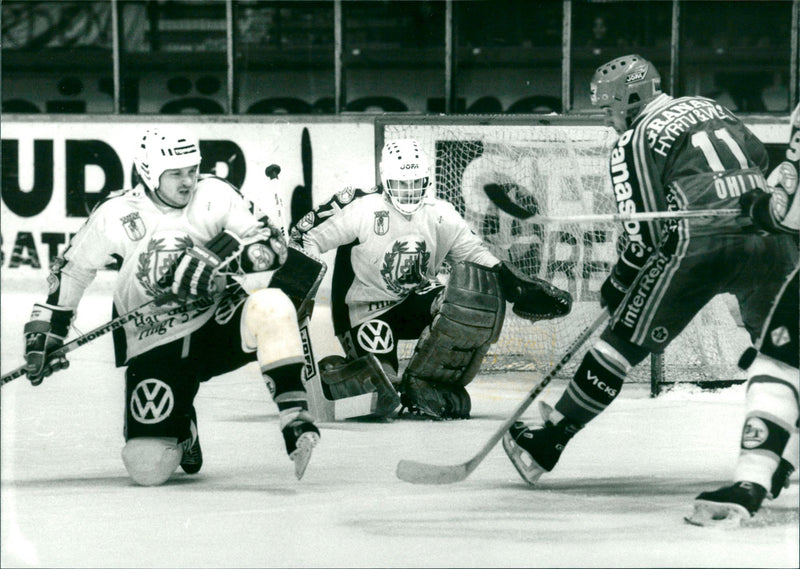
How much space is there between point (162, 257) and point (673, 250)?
4.06 feet

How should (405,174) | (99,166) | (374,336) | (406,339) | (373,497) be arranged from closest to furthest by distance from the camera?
(373,497), (405,174), (374,336), (406,339), (99,166)

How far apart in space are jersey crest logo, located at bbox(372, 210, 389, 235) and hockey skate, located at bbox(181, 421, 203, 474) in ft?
3.83

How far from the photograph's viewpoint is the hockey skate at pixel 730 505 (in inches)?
111

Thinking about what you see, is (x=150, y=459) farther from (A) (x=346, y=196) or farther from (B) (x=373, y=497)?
(A) (x=346, y=196)

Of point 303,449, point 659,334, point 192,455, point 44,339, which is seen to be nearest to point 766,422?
point 659,334

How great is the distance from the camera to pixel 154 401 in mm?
3436

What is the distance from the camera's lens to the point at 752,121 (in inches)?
236

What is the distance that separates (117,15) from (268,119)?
1.16m

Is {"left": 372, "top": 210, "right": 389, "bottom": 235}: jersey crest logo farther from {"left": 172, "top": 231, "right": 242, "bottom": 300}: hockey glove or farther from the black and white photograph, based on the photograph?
{"left": 172, "top": 231, "right": 242, "bottom": 300}: hockey glove

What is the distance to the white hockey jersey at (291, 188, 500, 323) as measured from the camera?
450cm

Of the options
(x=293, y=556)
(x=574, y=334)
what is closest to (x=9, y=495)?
(x=293, y=556)

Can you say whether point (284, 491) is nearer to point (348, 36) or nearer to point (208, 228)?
point (208, 228)

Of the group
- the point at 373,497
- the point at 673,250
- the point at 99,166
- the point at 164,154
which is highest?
the point at 99,166

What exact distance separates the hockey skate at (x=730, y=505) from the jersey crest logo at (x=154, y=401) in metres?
1.30
